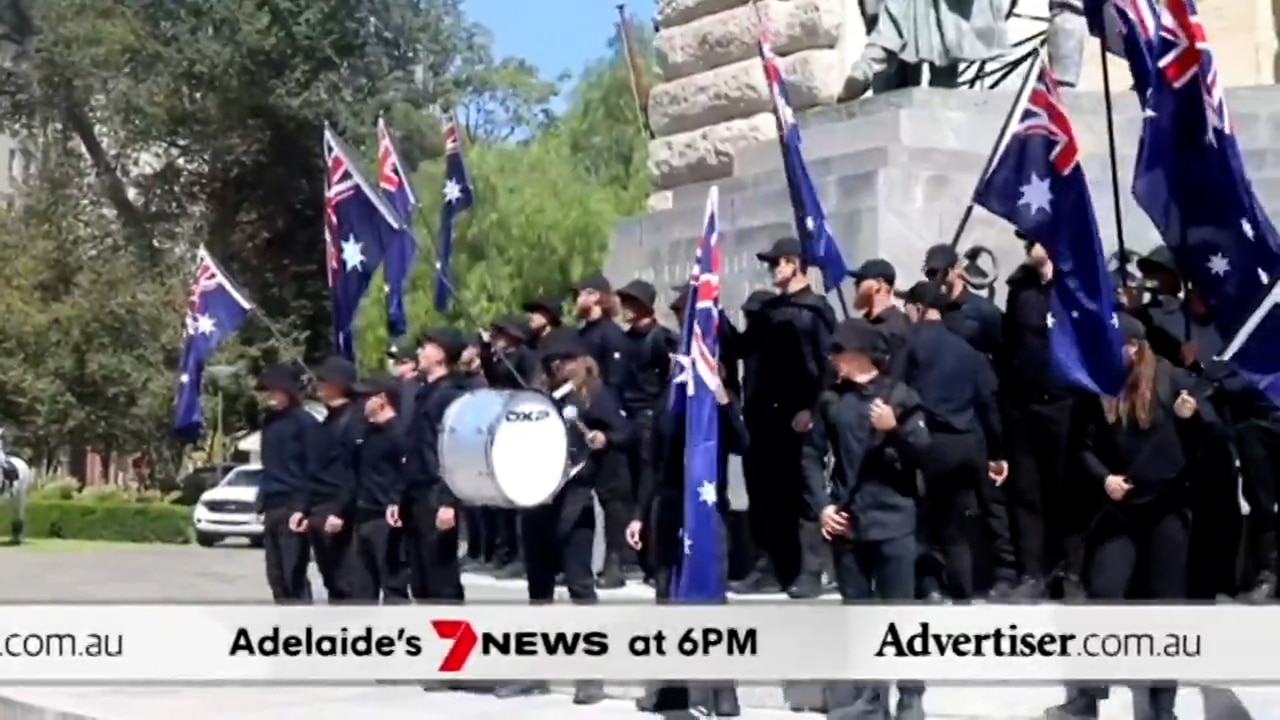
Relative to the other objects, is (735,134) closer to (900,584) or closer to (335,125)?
(900,584)

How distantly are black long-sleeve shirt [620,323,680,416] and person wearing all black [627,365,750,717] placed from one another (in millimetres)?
2261

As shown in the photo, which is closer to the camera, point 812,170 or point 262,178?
point 812,170

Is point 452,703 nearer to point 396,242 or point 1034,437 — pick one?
point 1034,437

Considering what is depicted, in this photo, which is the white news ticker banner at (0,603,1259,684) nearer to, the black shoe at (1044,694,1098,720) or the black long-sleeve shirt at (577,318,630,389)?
the black shoe at (1044,694,1098,720)

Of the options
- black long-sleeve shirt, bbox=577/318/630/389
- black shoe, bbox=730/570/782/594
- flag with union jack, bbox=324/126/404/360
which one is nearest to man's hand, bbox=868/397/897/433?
black shoe, bbox=730/570/782/594

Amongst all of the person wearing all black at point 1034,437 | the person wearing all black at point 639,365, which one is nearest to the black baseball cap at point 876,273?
the person wearing all black at point 1034,437

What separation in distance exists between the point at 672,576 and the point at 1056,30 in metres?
5.82

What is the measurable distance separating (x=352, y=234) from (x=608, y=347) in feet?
11.8

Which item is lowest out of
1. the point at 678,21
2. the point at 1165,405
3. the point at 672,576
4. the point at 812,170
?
the point at 672,576

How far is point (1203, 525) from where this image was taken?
900cm

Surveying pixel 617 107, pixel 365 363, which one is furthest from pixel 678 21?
pixel 617 107

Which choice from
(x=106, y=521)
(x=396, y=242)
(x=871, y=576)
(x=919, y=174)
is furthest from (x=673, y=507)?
(x=106, y=521)

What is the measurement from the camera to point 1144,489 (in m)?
8.76

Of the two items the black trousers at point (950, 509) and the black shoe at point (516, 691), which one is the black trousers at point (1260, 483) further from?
the black shoe at point (516, 691)
